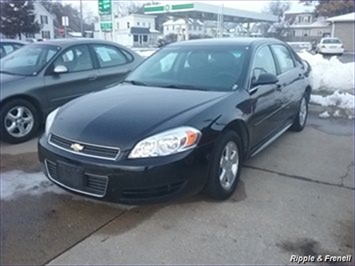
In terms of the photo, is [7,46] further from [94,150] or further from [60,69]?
[94,150]

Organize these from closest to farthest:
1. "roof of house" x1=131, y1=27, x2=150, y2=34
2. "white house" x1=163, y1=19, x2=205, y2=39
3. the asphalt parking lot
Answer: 1. the asphalt parking lot
2. "white house" x1=163, y1=19, x2=205, y2=39
3. "roof of house" x1=131, y1=27, x2=150, y2=34

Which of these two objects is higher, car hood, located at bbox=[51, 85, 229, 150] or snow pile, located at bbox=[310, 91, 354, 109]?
car hood, located at bbox=[51, 85, 229, 150]

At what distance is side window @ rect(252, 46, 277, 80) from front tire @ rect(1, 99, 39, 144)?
3385 millimetres

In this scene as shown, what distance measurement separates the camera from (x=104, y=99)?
12.8 ft

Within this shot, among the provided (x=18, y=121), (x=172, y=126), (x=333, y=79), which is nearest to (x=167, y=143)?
(x=172, y=126)

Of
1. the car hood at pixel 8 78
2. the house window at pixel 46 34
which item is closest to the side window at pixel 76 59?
the car hood at pixel 8 78

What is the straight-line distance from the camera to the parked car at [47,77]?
218 inches

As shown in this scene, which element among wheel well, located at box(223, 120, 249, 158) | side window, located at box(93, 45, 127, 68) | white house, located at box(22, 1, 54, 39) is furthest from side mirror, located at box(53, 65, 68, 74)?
white house, located at box(22, 1, 54, 39)

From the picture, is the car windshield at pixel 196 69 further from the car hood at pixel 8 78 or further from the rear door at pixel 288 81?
the car hood at pixel 8 78

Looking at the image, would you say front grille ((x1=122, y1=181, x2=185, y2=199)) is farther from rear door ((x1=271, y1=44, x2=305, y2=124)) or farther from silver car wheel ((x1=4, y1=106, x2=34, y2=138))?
silver car wheel ((x1=4, y1=106, x2=34, y2=138))

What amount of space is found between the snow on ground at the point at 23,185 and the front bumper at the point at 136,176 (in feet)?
2.70

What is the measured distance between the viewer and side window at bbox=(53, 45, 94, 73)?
616cm

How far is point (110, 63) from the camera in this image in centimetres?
688

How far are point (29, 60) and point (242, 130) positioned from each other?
3.99 metres
